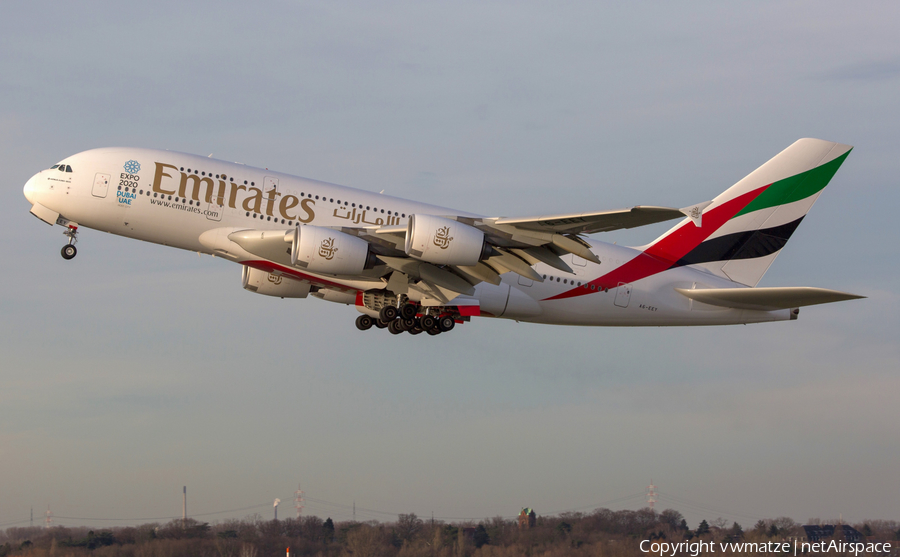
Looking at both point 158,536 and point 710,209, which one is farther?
point 158,536

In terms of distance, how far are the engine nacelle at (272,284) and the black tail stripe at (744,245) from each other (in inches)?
678

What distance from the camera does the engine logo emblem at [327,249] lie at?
3064cm

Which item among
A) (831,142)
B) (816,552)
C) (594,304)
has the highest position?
(831,142)

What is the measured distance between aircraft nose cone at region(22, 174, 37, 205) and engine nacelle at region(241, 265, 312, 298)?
8.92m

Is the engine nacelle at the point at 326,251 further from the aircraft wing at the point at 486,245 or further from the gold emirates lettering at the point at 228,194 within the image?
the gold emirates lettering at the point at 228,194

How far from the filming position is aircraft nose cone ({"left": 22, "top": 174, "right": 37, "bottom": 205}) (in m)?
33.9

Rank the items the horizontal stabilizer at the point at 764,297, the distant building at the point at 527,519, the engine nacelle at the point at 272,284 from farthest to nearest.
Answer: the distant building at the point at 527,519
the engine nacelle at the point at 272,284
the horizontal stabilizer at the point at 764,297

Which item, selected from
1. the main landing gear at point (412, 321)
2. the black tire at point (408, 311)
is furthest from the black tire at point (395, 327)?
the black tire at point (408, 311)

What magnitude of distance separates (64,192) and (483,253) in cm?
1586

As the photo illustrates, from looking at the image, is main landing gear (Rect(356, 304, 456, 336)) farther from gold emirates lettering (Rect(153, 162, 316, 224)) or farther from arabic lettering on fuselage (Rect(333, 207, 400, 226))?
gold emirates lettering (Rect(153, 162, 316, 224))

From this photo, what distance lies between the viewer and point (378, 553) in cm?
5425

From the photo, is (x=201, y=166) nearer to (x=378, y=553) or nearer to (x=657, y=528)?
(x=378, y=553)

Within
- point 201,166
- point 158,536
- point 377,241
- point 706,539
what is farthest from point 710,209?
point 158,536

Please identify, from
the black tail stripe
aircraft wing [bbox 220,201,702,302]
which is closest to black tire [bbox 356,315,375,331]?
aircraft wing [bbox 220,201,702,302]
